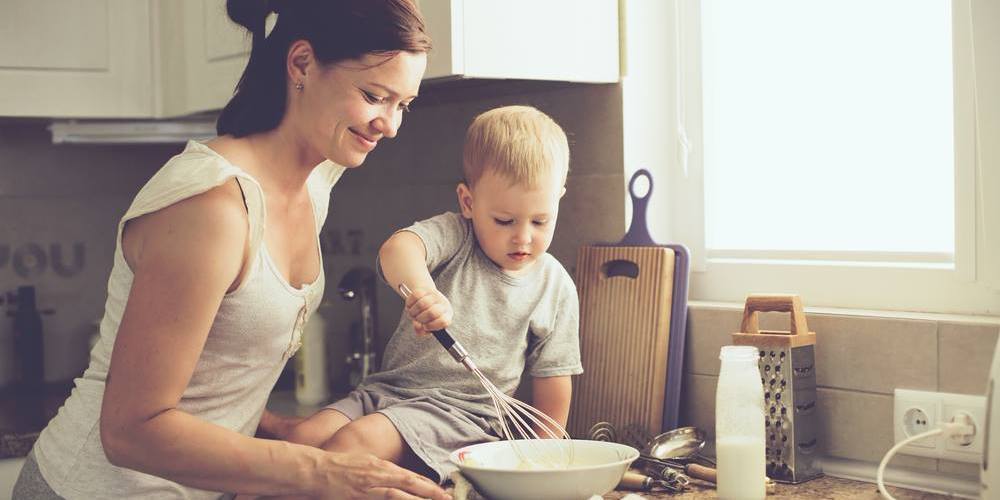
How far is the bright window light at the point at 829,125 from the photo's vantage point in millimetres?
1485

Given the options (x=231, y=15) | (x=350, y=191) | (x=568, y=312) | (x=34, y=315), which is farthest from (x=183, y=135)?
(x=568, y=312)

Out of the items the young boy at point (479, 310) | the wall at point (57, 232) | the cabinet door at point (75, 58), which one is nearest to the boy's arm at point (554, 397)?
the young boy at point (479, 310)

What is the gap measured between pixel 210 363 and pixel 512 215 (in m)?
0.42

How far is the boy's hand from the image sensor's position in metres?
1.27

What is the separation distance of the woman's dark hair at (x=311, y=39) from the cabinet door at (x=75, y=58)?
0.96 metres

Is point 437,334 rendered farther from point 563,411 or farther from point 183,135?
point 183,135

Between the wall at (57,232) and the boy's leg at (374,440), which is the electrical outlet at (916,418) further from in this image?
the wall at (57,232)

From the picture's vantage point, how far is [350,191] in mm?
2270

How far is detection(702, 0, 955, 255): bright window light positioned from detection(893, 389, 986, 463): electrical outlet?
0.22 m

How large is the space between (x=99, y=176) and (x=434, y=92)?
1.12m

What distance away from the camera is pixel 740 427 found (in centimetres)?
132

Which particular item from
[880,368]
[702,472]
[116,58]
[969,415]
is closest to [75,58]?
[116,58]

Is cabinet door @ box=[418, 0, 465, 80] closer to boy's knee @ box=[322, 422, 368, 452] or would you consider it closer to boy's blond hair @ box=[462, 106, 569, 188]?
boy's blond hair @ box=[462, 106, 569, 188]

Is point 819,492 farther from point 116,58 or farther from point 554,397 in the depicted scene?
point 116,58
